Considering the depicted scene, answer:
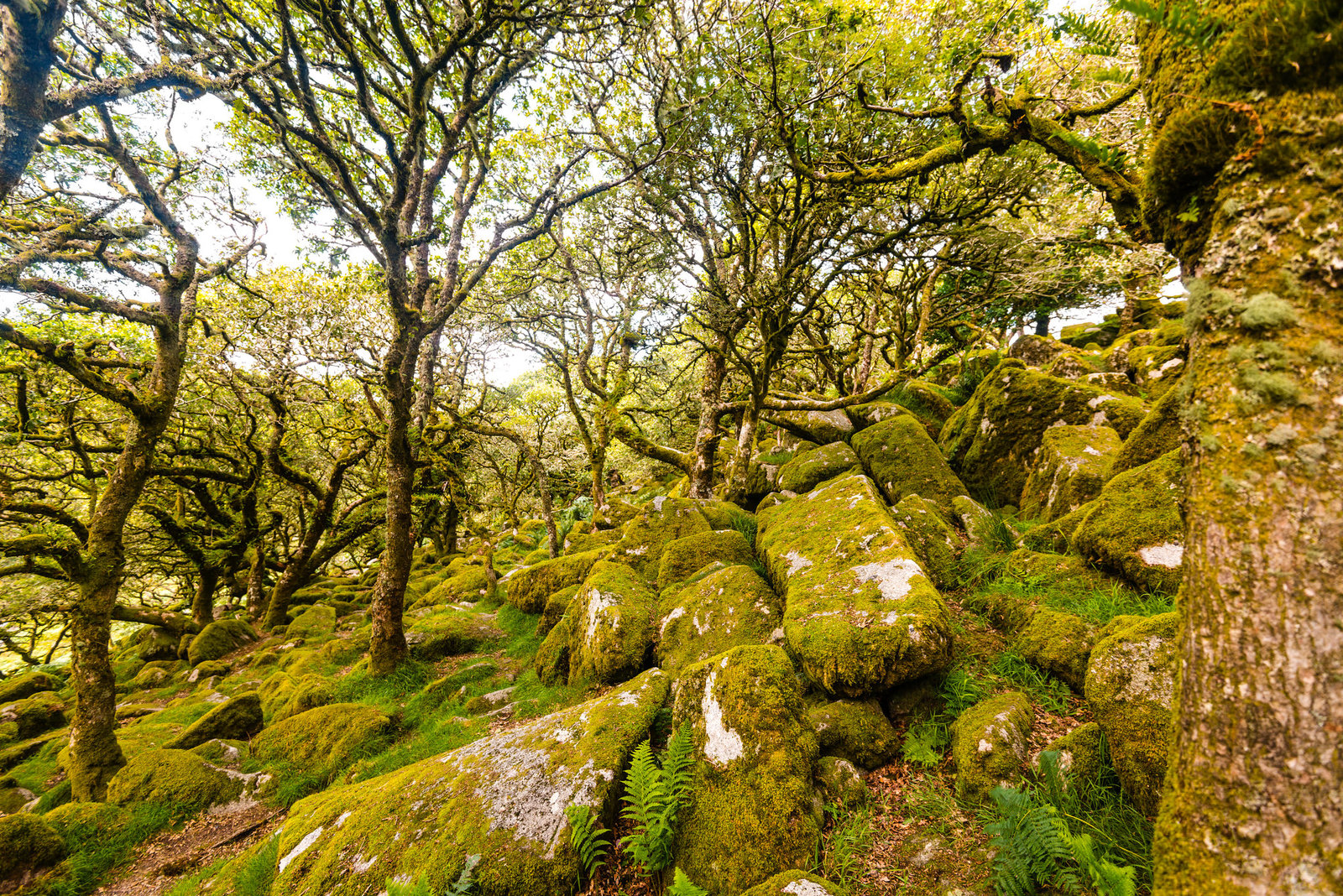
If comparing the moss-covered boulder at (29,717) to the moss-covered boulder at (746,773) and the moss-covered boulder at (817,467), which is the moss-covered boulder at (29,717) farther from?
the moss-covered boulder at (817,467)

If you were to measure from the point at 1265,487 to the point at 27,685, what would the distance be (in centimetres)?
2345

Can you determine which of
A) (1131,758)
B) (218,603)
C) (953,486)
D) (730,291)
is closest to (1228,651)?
(1131,758)

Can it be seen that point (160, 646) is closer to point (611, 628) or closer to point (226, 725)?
point (226, 725)

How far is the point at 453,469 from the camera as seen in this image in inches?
440

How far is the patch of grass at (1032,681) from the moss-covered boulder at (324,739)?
8.90 metres

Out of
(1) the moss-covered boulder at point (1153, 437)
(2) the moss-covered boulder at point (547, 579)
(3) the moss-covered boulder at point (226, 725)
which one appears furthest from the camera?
(2) the moss-covered boulder at point (547, 579)

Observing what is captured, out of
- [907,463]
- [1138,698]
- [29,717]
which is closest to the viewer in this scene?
[1138,698]

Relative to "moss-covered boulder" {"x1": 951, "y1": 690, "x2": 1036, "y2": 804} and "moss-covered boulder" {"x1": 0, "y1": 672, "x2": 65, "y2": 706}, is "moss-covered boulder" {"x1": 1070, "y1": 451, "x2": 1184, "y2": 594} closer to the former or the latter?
"moss-covered boulder" {"x1": 951, "y1": 690, "x2": 1036, "y2": 804}

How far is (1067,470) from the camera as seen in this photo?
6.91 metres

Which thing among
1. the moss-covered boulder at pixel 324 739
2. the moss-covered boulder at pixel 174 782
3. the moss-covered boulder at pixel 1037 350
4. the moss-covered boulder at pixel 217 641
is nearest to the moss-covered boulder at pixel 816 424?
the moss-covered boulder at pixel 1037 350

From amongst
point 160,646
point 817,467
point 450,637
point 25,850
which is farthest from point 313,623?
point 817,467

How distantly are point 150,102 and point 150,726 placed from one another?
12380 mm

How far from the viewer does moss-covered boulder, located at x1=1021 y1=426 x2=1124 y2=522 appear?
21.6ft

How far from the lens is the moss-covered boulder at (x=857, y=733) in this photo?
421 centimetres
